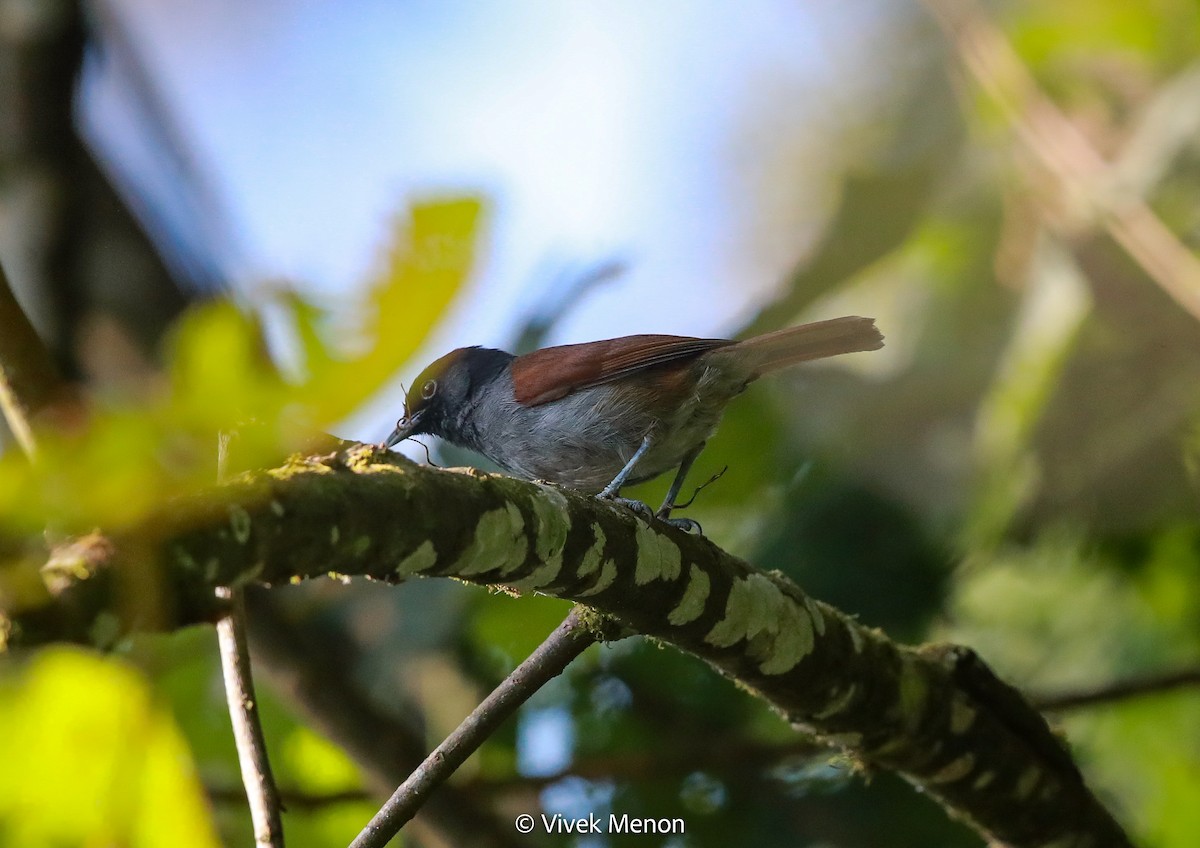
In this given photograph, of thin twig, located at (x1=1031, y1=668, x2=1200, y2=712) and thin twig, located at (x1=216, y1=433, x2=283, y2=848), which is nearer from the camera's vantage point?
thin twig, located at (x1=216, y1=433, x2=283, y2=848)

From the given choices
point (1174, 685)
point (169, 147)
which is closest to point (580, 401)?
point (169, 147)

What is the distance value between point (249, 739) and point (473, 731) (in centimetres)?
51

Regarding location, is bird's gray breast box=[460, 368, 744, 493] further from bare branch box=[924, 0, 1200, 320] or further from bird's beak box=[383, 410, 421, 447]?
bare branch box=[924, 0, 1200, 320]

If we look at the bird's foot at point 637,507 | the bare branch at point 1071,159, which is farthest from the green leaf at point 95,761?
the bare branch at point 1071,159

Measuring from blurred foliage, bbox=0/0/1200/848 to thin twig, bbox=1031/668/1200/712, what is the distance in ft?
1.60

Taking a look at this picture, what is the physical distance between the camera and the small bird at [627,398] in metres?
3.88

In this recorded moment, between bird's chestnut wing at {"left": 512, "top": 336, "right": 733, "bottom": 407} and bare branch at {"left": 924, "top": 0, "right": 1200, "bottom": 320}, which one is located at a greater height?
bare branch at {"left": 924, "top": 0, "right": 1200, "bottom": 320}

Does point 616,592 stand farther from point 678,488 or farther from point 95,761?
point 678,488

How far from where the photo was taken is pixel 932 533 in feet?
15.7

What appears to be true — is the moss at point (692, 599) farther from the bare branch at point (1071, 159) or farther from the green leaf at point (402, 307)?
the bare branch at point (1071, 159)

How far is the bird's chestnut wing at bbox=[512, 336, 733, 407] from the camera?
12.9 ft

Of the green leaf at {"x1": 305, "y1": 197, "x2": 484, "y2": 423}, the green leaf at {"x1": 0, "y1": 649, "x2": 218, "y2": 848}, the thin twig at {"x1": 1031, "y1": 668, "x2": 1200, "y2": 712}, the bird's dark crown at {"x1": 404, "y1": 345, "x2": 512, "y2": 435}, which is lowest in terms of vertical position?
the green leaf at {"x1": 0, "y1": 649, "x2": 218, "y2": 848}

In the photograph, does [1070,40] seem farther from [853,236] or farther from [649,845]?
[649,845]

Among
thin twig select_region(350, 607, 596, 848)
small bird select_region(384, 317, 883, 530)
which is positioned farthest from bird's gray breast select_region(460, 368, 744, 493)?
thin twig select_region(350, 607, 596, 848)
